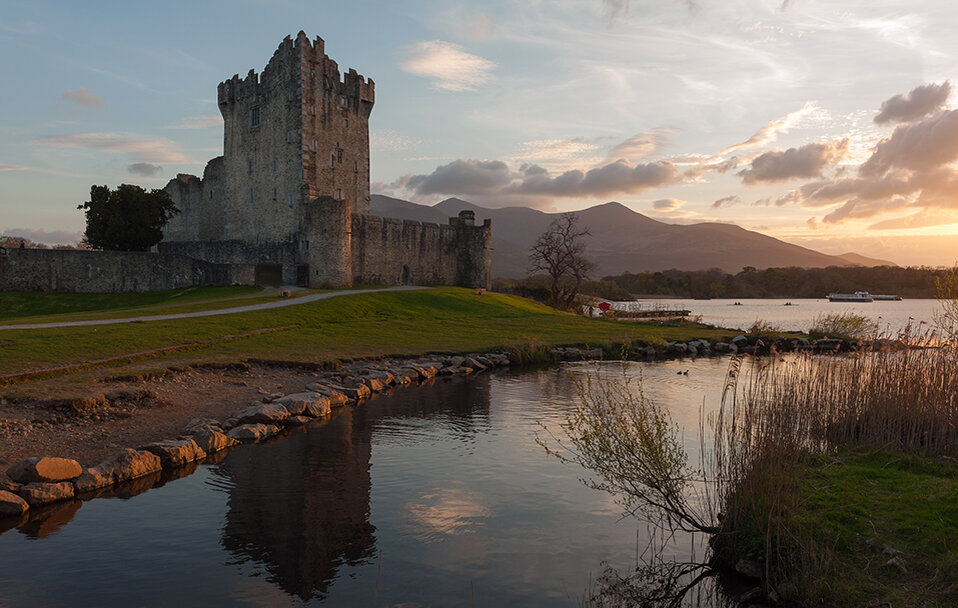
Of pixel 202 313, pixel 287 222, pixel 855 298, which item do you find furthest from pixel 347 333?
pixel 855 298

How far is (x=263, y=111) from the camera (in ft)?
189

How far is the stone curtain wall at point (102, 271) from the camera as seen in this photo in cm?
4216

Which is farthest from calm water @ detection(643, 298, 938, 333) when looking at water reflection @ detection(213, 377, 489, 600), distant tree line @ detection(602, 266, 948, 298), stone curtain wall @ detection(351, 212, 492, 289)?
distant tree line @ detection(602, 266, 948, 298)

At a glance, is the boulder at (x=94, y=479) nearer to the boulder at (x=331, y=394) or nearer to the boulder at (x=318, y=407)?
the boulder at (x=318, y=407)

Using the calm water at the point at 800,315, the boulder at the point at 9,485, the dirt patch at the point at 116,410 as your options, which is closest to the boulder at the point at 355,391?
the dirt patch at the point at 116,410

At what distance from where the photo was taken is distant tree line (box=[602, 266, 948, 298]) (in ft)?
444

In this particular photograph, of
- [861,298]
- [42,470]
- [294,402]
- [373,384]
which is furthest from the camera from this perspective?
[861,298]

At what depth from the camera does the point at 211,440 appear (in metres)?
13.8

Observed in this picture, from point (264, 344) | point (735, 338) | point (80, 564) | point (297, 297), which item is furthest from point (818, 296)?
point (80, 564)

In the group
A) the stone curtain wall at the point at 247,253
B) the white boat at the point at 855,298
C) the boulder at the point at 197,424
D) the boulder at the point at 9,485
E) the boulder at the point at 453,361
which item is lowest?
the boulder at the point at 9,485

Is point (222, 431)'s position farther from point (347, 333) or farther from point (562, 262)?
point (562, 262)

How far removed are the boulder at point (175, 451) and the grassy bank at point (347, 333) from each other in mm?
6357

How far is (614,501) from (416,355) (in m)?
16.6

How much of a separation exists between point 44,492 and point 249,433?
4.69 metres
